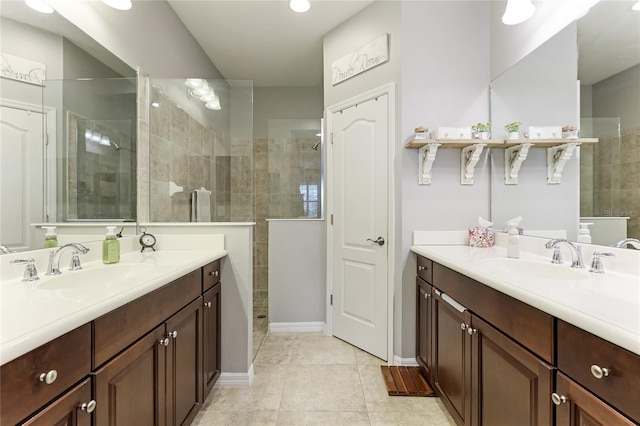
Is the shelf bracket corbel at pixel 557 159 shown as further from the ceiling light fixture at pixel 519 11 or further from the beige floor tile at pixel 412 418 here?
the beige floor tile at pixel 412 418

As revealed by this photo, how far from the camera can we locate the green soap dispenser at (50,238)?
1.27 m

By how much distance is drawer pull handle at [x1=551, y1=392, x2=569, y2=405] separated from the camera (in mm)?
804

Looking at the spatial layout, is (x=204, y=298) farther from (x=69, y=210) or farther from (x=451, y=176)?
(x=451, y=176)

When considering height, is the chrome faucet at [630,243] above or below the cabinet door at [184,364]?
above

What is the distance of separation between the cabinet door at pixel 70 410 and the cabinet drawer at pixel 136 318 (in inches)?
2.9

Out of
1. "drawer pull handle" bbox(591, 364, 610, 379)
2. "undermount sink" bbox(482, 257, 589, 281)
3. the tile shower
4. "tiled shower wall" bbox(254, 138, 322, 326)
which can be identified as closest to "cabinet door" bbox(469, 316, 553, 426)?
"drawer pull handle" bbox(591, 364, 610, 379)

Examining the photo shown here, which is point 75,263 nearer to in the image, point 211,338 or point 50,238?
point 50,238

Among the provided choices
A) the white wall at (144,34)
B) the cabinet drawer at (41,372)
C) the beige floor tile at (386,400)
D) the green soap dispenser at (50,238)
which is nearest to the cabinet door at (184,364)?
the cabinet drawer at (41,372)

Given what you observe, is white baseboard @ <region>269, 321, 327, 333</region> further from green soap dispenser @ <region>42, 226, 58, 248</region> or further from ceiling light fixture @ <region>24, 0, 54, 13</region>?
ceiling light fixture @ <region>24, 0, 54, 13</region>

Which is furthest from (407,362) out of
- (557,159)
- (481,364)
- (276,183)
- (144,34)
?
(144,34)

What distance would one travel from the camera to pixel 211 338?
177cm

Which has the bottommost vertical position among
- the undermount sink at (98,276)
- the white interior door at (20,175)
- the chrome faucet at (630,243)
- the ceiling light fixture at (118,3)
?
the undermount sink at (98,276)

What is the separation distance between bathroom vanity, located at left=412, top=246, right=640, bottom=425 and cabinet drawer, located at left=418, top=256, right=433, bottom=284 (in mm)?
67

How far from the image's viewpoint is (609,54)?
132 centimetres
